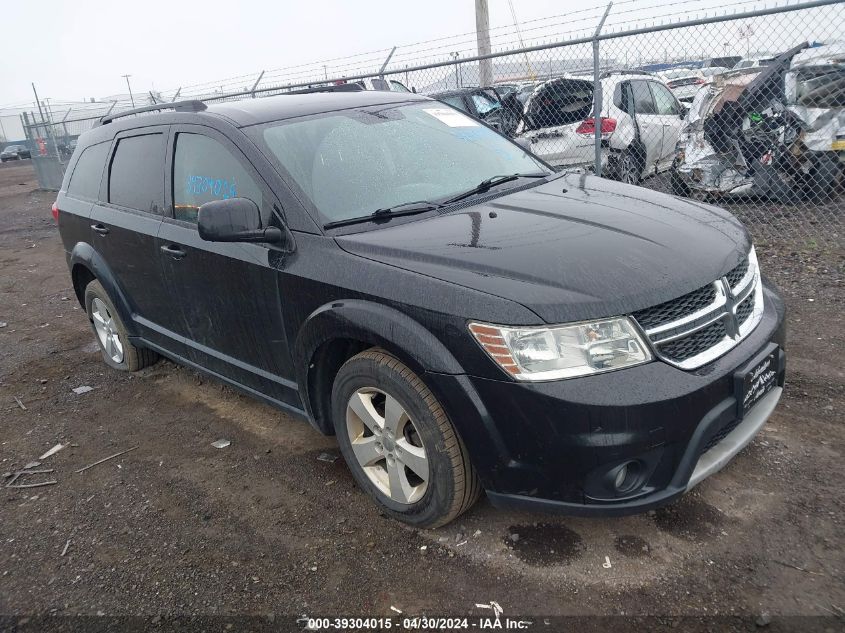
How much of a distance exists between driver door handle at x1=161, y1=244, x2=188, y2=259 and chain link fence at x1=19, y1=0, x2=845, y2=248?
133 inches

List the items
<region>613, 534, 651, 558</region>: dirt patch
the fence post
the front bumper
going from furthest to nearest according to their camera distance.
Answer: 1. the fence post
2. <region>613, 534, 651, 558</region>: dirt patch
3. the front bumper

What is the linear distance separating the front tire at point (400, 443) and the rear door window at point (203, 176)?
1.02 metres

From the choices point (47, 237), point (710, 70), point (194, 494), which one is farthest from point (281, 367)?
point (47, 237)

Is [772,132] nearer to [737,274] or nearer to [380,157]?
[737,274]

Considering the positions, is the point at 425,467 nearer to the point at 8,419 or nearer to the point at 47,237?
the point at 8,419

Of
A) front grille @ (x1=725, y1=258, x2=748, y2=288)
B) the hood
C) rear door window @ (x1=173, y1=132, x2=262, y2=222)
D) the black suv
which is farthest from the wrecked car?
rear door window @ (x1=173, y1=132, x2=262, y2=222)

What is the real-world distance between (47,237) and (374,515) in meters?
11.1

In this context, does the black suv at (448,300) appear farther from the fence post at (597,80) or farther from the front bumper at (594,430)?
the fence post at (597,80)

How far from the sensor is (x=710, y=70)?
9.17 m

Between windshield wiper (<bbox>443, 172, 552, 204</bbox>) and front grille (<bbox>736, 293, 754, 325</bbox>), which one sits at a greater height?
windshield wiper (<bbox>443, 172, 552, 204</bbox>)

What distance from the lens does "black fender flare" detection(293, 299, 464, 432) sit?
245 cm

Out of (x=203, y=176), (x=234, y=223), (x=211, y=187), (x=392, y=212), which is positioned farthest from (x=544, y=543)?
(x=203, y=176)

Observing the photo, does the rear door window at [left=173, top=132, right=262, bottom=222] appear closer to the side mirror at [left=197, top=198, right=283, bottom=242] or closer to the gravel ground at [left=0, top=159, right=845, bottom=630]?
the side mirror at [left=197, top=198, right=283, bottom=242]

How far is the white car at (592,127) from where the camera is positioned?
851 centimetres
